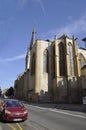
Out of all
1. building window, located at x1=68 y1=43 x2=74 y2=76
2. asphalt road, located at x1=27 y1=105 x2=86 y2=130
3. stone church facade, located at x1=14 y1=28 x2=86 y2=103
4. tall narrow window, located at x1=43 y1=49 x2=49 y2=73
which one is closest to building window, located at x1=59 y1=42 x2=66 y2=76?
stone church facade, located at x1=14 y1=28 x2=86 y2=103

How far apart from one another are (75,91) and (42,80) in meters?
9.95

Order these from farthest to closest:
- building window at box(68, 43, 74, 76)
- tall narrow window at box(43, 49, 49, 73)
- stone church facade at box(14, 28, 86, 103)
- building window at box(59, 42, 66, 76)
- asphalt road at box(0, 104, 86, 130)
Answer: tall narrow window at box(43, 49, 49, 73), building window at box(68, 43, 74, 76), building window at box(59, 42, 66, 76), stone church facade at box(14, 28, 86, 103), asphalt road at box(0, 104, 86, 130)

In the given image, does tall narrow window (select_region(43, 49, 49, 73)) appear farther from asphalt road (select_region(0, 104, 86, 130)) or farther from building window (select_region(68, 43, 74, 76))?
asphalt road (select_region(0, 104, 86, 130))

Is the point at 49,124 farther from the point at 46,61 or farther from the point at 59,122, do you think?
the point at 46,61

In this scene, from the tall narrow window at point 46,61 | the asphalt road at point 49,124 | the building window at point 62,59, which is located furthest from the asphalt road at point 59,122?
the tall narrow window at point 46,61

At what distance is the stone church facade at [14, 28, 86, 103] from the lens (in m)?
47.1

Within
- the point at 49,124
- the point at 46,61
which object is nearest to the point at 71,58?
the point at 46,61

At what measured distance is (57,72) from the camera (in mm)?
48250

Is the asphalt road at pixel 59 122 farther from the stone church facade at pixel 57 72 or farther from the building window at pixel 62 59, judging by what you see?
the building window at pixel 62 59

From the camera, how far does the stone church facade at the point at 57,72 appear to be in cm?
4706

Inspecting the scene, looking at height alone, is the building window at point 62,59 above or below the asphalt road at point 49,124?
above

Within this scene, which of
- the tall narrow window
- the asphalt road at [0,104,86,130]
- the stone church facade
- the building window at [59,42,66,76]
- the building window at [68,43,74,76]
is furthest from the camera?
the tall narrow window

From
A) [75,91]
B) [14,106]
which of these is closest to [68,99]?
[75,91]

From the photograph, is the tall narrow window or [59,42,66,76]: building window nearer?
[59,42,66,76]: building window
